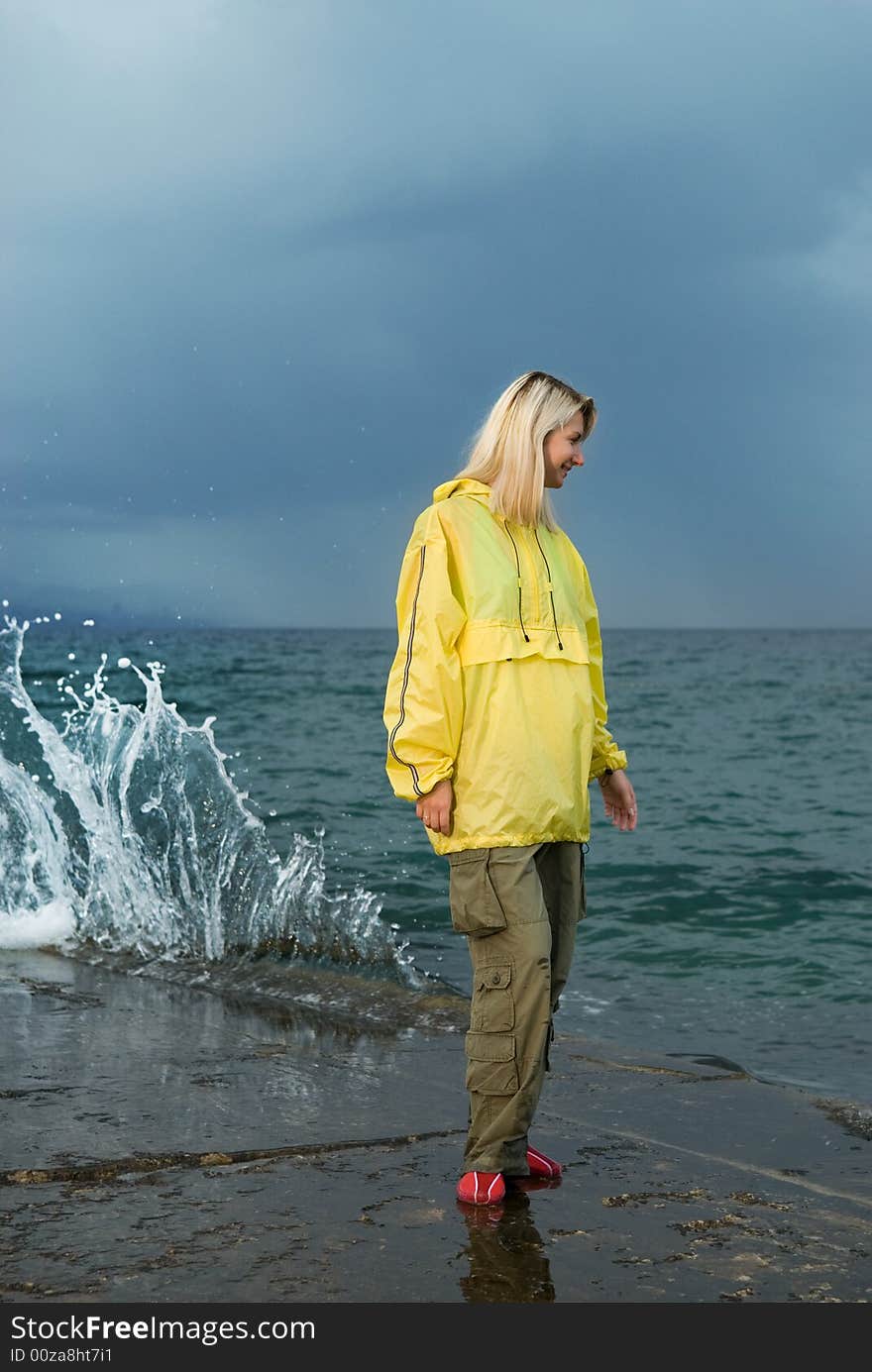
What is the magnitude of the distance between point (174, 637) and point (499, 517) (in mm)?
93258

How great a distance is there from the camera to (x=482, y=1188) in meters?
3.32

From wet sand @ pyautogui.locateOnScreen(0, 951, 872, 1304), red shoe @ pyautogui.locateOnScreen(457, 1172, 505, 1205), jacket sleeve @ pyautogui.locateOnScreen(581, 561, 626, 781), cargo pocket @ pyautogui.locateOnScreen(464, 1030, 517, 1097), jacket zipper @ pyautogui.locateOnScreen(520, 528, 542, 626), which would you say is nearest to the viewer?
wet sand @ pyautogui.locateOnScreen(0, 951, 872, 1304)

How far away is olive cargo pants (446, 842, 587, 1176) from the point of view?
11.1ft

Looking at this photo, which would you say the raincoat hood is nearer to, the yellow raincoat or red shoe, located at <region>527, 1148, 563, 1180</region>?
the yellow raincoat

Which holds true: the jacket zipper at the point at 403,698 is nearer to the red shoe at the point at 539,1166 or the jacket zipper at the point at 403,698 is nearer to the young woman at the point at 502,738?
the young woman at the point at 502,738

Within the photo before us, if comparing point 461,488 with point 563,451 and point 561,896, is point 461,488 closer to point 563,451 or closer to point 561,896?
point 563,451

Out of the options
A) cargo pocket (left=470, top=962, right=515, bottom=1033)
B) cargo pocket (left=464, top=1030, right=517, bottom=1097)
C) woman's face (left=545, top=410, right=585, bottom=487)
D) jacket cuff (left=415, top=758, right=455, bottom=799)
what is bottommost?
cargo pocket (left=464, top=1030, right=517, bottom=1097)

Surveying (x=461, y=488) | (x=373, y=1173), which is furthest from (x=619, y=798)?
(x=373, y=1173)

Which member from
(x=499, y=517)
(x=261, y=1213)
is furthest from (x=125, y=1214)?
(x=499, y=517)

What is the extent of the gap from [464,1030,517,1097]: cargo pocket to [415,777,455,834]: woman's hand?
0.52 meters

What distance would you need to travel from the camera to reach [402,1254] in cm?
296

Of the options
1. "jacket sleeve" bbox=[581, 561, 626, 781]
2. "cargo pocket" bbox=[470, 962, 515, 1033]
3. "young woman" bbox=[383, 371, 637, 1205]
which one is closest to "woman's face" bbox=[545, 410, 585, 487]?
"young woman" bbox=[383, 371, 637, 1205]
